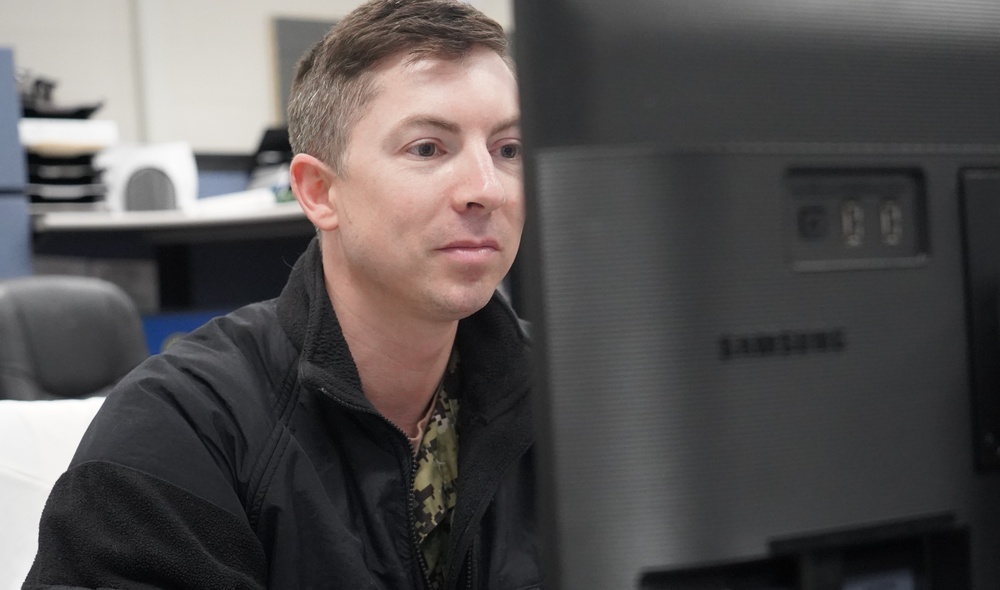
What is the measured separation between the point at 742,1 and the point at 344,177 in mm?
721

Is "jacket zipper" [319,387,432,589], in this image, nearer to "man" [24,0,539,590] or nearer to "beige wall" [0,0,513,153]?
"man" [24,0,539,590]

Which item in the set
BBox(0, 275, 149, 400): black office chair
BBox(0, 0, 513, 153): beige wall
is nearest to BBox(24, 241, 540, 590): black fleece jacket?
BBox(0, 275, 149, 400): black office chair

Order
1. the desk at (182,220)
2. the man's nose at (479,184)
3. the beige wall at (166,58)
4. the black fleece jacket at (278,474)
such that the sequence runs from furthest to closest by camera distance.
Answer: the beige wall at (166,58) → the desk at (182,220) → the man's nose at (479,184) → the black fleece jacket at (278,474)

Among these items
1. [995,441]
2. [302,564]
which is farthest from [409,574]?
[995,441]

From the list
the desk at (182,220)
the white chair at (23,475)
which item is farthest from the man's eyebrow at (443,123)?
the desk at (182,220)

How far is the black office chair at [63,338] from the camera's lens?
74.8 inches

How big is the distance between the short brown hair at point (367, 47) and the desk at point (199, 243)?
1.95 m

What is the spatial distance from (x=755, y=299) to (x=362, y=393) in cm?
65

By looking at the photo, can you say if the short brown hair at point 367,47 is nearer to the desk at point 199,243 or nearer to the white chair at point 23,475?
the white chair at point 23,475

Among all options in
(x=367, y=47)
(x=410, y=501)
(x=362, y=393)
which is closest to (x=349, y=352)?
(x=362, y=393)

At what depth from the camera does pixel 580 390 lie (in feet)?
1.18

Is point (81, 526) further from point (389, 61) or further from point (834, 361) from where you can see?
point (834, 361)

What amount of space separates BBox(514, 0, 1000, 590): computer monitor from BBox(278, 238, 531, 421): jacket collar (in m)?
0.62

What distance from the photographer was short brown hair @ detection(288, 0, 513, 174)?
1.00 m
